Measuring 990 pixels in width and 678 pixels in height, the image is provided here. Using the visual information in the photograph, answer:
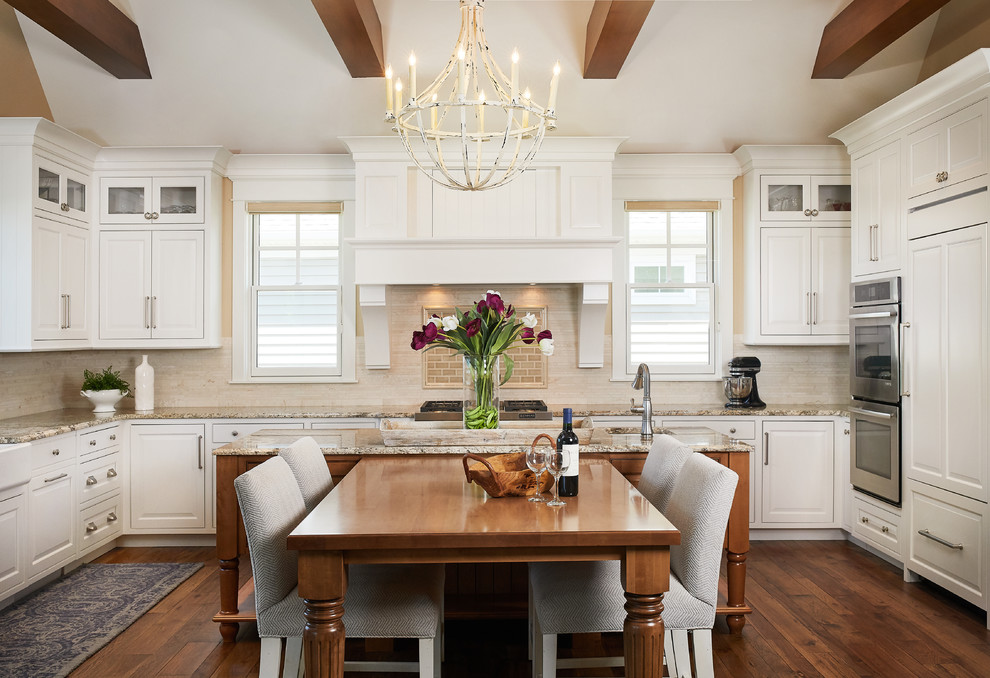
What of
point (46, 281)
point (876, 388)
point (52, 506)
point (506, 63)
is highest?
point (506, 63)

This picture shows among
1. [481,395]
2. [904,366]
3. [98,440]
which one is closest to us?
[481,395]

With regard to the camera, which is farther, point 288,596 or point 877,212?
point 877,212

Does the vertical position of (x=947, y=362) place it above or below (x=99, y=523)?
above

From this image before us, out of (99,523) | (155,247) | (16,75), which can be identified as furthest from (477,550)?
(16,75)

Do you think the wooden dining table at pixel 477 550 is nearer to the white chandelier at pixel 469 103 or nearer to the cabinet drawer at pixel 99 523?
the white chandelier at pixel 469 103

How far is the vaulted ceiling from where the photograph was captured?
13.0 ft

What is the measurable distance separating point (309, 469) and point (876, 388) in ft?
10.6

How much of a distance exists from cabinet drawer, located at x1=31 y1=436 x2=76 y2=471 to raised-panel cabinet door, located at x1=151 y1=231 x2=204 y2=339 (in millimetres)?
1054

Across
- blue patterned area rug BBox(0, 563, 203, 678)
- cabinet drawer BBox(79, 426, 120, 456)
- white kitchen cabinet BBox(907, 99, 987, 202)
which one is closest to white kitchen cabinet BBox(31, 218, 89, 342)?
cabinet drawer BBox(79, 426, 120, 456)

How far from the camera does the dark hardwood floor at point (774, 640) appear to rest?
270cm

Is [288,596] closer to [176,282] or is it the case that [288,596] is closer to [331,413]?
[331,413]

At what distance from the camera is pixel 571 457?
2270 mm

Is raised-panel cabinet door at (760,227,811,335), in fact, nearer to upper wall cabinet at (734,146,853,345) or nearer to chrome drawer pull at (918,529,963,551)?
upper wall cabinet at (734,146,853,345)

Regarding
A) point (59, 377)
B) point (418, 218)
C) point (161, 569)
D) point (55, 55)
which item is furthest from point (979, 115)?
point (59, 377)
